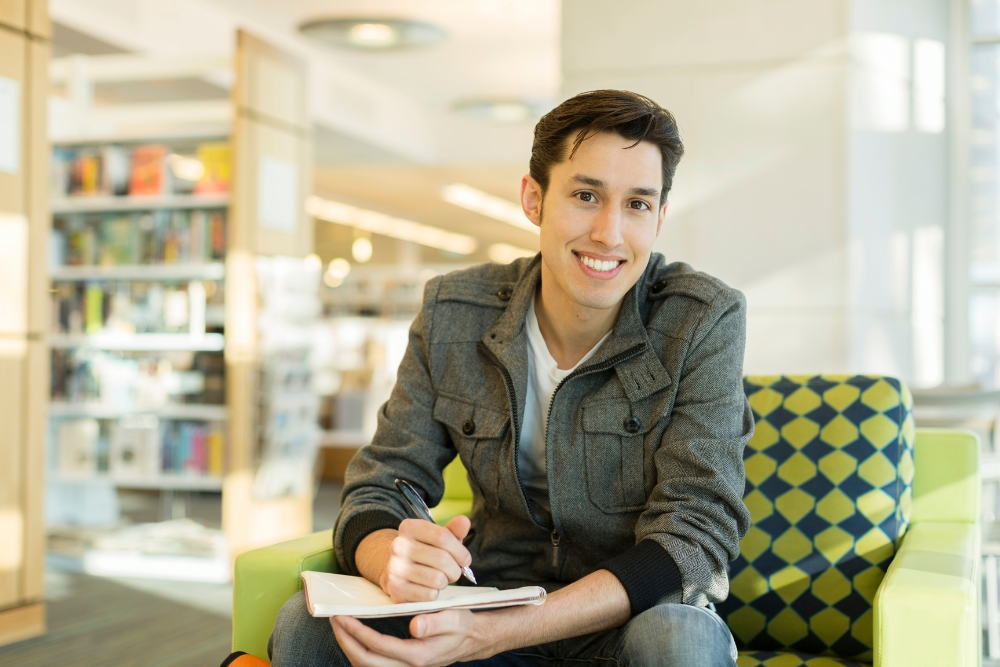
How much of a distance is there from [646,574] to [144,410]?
3.87 metres

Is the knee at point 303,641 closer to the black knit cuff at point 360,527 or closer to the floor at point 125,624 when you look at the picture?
the black knit cuff at point 360,527

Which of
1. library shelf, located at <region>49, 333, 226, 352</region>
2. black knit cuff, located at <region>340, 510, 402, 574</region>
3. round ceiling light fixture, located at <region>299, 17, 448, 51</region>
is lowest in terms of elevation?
black knit cuff, located at <region>340, 510, 402, 574</region>

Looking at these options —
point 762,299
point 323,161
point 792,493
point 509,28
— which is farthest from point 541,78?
point 792,493

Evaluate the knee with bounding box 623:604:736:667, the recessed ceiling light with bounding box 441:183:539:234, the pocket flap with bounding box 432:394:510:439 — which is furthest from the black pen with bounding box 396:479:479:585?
the recessed ceiling light with bounding box 441:183:539:234

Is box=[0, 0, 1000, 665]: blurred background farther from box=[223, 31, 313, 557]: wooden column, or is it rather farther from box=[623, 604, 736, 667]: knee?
box=[623, 604, 736, 667]: knee

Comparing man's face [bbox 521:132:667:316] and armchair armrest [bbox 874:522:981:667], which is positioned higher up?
man's face [bbox 521:132:667:316]

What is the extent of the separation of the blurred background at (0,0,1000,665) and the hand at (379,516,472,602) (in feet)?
6.65

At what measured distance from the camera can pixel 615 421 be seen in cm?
155

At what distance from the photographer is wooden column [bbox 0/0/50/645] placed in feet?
10.4

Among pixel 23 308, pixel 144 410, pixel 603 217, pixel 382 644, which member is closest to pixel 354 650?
pixel 382 644

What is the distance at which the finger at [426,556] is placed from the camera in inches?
49.8

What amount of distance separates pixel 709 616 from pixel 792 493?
563 mm

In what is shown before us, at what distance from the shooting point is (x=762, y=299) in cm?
401

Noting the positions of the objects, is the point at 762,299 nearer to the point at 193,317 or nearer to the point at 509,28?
the point at 193,317
